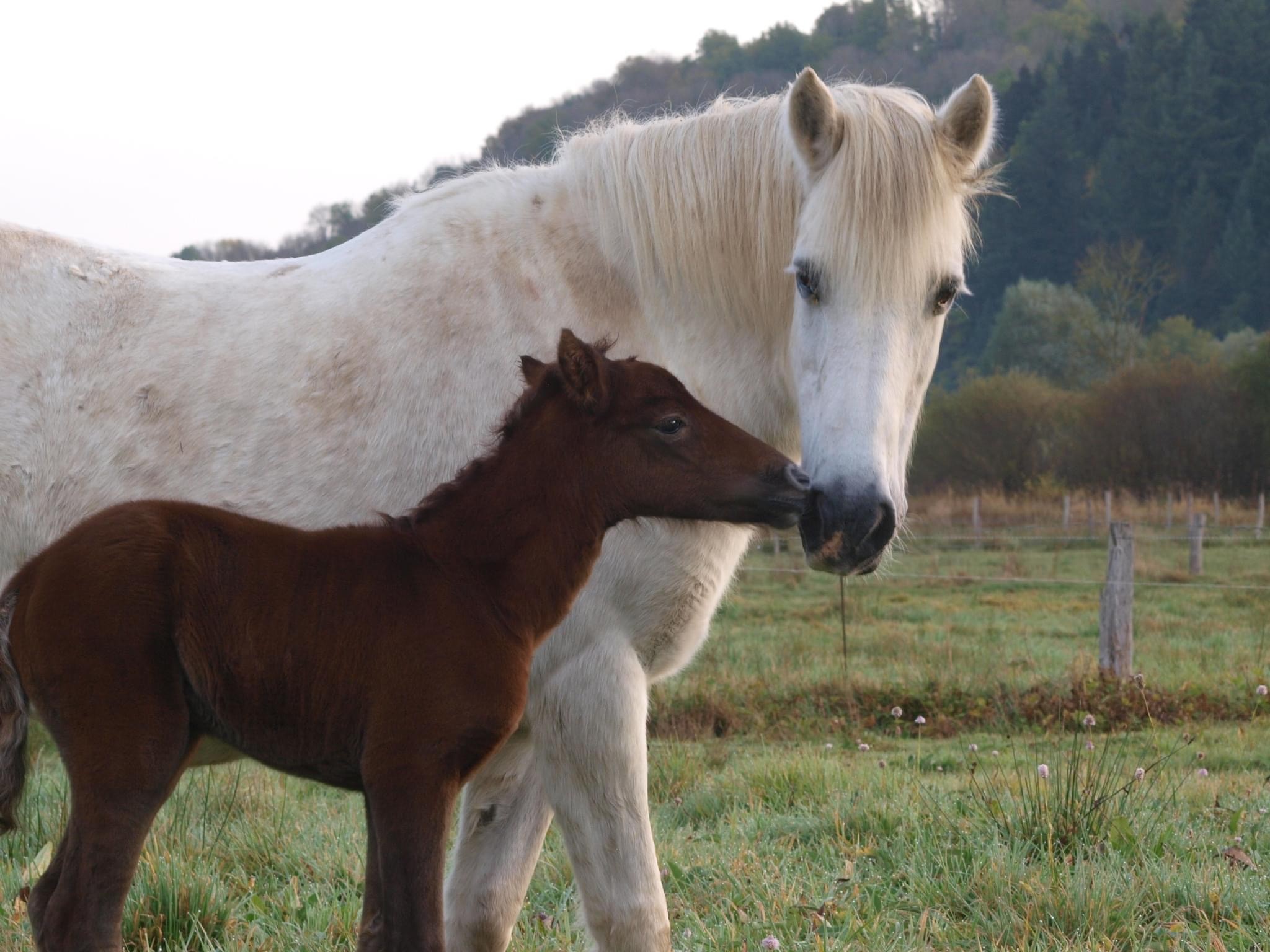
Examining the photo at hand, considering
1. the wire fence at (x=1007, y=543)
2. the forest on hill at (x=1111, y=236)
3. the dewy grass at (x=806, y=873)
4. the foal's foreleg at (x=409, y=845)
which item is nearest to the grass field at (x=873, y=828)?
the dewy grass at (x=806, y=873)

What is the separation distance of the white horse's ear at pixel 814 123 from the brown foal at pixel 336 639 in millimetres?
857

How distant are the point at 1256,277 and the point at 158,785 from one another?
5955 centimetres

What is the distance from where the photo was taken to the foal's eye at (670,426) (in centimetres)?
244

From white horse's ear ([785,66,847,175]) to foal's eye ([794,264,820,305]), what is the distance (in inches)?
11.0

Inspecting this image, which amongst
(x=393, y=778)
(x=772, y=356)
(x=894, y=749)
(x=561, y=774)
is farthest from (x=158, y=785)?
(x=894, y=749)

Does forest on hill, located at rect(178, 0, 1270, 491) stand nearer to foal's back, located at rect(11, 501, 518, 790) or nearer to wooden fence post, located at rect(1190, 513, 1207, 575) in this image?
wooden fence post, located at rect(1190, 513, 1207, 575)

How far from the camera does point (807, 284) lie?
282 centimetres

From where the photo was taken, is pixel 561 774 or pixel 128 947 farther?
pixel 128 947

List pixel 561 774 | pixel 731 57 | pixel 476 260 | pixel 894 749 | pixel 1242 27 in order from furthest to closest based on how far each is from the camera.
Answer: pixel 731 57
pixel 1242 27
pixel 894 749
pixel 476 260
pixel 561 774

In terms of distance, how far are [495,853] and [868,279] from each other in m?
1.66

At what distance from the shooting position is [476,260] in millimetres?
3059

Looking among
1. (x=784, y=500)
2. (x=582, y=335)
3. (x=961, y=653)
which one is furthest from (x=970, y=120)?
(x=961, y=653)

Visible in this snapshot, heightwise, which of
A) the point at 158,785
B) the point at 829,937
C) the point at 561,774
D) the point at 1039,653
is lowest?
the point at 1039,653

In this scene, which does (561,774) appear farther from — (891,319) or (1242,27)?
(1242,27)
